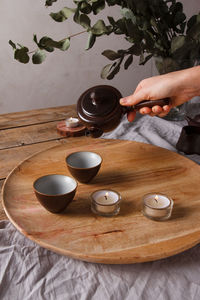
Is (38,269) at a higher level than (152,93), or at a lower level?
lower

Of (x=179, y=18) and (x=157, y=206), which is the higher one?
(x=179, y=18)

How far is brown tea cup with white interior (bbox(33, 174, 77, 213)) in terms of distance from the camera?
2.87 feet

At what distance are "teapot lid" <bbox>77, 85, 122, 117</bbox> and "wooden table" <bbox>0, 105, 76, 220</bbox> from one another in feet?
1.18

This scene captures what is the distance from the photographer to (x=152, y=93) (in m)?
1.27

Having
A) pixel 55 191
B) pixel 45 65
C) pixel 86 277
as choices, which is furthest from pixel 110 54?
pixel 45 65

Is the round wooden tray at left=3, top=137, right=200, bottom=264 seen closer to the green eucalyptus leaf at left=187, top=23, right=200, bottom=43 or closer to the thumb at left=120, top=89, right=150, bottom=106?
the thumb at left=120, top=89, right=150, bottom=106

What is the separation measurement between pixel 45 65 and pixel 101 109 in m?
1.67

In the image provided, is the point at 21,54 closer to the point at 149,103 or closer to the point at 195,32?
the point at 149,103

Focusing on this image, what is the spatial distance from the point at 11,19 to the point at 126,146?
1558 mm

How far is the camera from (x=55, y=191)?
98cm

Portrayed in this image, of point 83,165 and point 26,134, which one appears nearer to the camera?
point 83,165

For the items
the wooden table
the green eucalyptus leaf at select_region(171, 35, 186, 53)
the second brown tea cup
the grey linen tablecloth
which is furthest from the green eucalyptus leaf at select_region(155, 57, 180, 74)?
the grey linen tablecloth

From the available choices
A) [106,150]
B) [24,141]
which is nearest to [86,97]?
[106,150]

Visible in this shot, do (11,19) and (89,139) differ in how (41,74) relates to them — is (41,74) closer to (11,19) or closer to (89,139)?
(11,19)
